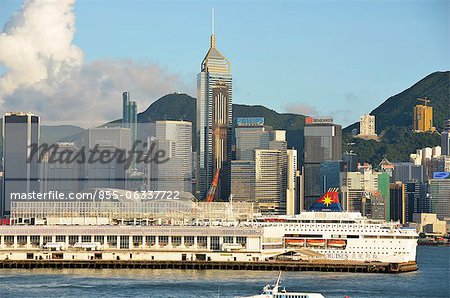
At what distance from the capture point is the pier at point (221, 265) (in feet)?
231

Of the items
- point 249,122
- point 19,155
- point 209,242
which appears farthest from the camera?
point 249,122

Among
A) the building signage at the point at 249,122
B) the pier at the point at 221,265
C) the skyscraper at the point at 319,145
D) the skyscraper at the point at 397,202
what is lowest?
the pier at the point at 221,265

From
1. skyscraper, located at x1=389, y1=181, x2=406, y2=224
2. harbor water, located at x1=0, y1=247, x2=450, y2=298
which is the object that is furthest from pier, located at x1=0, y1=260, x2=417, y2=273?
skyscraper, located at x1=389, y1=181, x2=406, y2=224

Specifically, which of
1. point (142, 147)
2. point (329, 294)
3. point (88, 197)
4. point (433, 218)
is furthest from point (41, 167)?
point (329, 294)

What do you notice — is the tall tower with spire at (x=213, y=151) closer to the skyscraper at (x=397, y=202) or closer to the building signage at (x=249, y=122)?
the building signage at (x=249, y=122)

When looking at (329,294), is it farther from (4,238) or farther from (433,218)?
(433,218)

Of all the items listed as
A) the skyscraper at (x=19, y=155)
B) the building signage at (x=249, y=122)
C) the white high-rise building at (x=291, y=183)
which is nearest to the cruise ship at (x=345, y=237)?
the skyscraper at (x=19, y=155)

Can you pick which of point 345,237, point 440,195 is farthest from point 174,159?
point 345,237

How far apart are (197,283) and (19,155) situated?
87944mm

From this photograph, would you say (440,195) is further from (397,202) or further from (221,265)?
(221,265)

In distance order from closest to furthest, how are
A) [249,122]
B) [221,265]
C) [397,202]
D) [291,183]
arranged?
[221,265] → [291,183] → [397,202] → [249,122]

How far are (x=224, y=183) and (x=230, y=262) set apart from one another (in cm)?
11264

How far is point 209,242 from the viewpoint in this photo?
74750 millimetres

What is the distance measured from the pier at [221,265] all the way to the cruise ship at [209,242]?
56.1 inches
